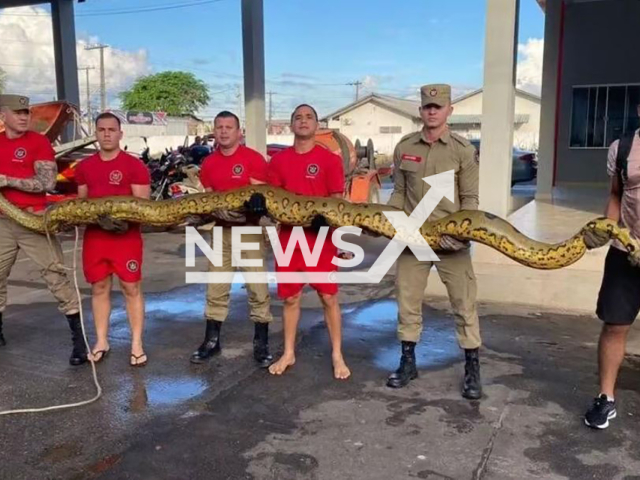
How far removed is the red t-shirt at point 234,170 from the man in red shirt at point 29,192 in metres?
1.24

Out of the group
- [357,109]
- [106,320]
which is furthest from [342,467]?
[357,109]

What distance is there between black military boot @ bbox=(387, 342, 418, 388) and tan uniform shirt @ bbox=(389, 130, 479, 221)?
93cm

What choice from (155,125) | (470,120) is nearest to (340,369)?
(155,125)

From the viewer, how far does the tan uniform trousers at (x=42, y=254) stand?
4.80 m

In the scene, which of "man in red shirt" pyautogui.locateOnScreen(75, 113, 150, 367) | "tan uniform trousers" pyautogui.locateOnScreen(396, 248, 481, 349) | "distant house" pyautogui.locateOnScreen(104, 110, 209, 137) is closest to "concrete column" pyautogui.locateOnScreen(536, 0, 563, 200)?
"tan uniform trousers" pyautogui.locateOnScreen(396, 248, 481, 349)

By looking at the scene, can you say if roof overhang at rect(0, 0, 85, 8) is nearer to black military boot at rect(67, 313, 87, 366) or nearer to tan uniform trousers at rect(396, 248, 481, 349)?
black military boot at rect(67, 313, 87, 366)

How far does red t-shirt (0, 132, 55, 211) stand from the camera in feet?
15.4

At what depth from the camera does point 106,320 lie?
486 cm

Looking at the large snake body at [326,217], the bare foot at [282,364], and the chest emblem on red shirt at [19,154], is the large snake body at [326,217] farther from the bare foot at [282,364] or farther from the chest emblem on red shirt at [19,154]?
the bare foot at [282,364]

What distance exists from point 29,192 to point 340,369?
2.68m

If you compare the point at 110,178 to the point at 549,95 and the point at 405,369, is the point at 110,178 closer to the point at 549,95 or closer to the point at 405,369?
the point at 405,369

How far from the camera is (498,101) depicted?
757cm

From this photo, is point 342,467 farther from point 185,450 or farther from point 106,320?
point 106,320

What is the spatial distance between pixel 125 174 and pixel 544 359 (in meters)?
3.45
